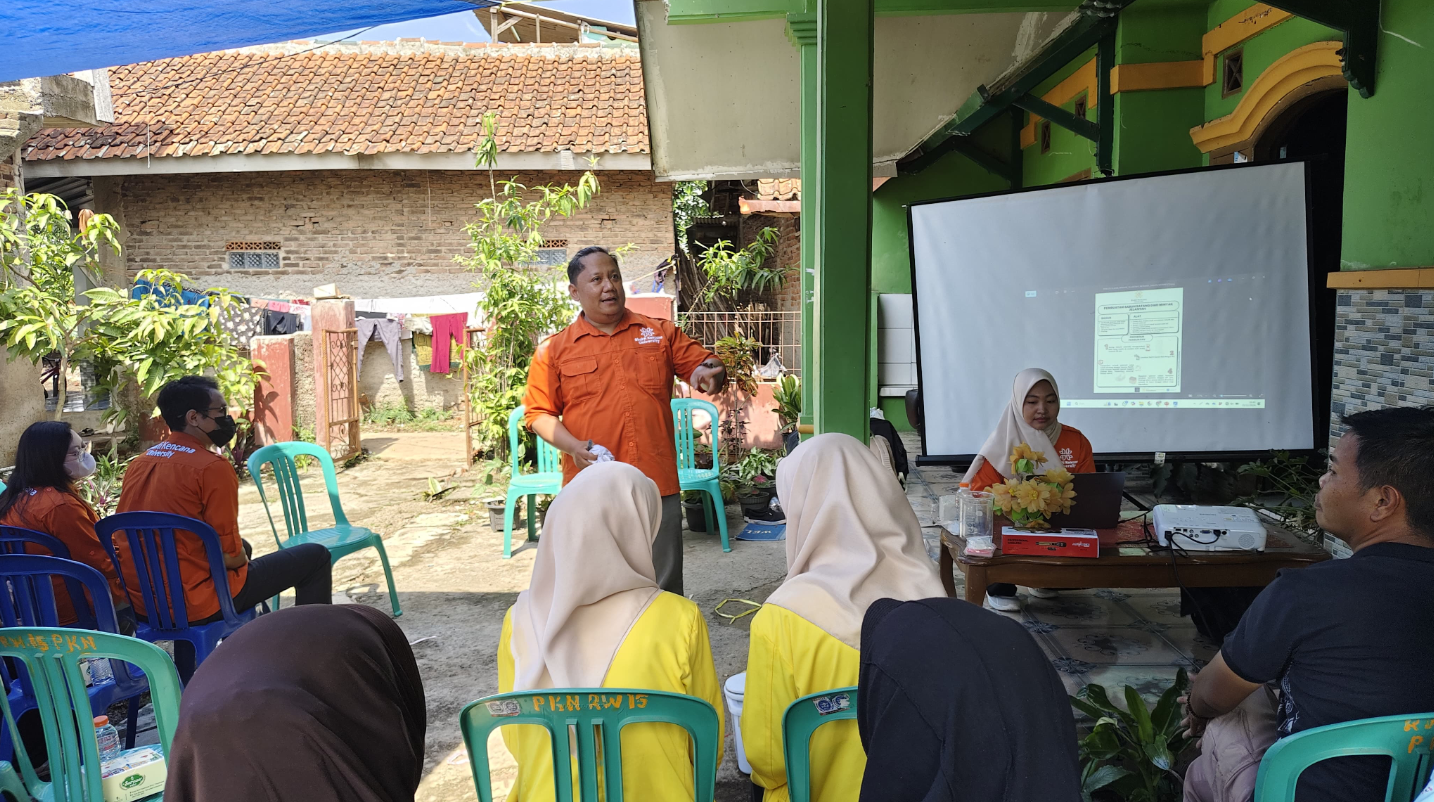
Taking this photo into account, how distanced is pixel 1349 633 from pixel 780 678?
109 centimetres

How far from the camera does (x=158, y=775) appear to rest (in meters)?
2.12

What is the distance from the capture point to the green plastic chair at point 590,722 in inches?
66.9

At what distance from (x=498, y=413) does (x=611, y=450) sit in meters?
4.19

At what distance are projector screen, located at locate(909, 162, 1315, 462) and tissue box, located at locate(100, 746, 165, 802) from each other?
4.40 m

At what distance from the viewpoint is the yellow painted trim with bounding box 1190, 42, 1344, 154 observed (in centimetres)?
426

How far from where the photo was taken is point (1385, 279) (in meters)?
3.57

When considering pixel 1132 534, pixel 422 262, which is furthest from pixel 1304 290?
pixel 422 262

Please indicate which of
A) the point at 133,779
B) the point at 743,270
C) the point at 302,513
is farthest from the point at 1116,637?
the point at 743,270

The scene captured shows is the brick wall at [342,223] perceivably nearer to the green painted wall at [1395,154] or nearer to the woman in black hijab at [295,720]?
the green painted wall at [1395,154]

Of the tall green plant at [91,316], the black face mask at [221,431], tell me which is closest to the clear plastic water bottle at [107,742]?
the black face mask at [221,431]

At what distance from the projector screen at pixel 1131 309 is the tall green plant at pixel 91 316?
→ 17.5 feet

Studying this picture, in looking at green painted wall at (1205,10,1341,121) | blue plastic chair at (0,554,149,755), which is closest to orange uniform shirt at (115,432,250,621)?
blue plastic chair at (0,554,149,755)

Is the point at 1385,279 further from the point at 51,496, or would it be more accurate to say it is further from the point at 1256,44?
the point at 51,496

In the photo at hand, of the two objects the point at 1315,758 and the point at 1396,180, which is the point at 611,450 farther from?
the point at 1396,180
